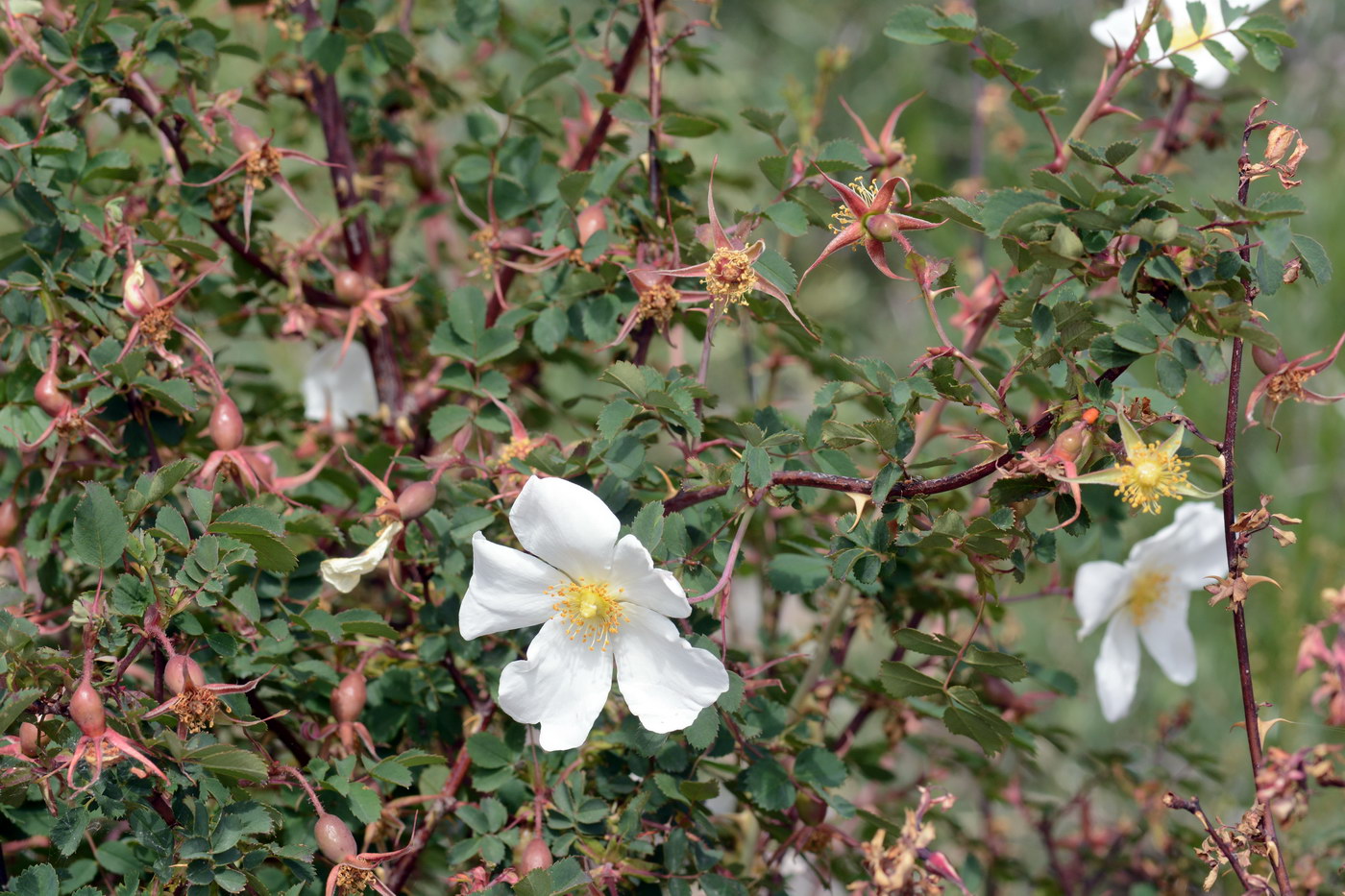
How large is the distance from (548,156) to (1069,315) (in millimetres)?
543

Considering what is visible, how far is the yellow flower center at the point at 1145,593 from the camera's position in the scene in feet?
3.39

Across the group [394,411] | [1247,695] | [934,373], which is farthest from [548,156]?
[1247,695]

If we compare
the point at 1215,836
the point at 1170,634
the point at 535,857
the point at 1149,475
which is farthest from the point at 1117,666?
the point at 535,857

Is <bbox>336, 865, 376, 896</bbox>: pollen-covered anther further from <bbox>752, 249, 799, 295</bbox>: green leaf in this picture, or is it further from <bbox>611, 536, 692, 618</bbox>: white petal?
<bbox>752, 249, 799, 295</bbox>: green leaf

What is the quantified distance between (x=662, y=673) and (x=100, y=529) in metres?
0.35

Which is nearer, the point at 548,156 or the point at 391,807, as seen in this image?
the point at 391,807

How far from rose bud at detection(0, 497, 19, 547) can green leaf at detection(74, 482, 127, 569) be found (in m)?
0.19

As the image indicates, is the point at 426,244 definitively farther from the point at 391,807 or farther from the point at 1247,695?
the point at 1247,695

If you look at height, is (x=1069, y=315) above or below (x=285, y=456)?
above

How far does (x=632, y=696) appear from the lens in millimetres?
702

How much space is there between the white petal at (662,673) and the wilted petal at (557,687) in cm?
2

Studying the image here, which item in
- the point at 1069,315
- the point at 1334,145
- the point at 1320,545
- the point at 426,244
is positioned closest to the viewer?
the point at 1069,315

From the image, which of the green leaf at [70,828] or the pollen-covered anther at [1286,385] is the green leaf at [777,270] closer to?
the pollen-covered anther at [1286,385]

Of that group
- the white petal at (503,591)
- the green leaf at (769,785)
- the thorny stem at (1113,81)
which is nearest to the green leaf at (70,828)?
the white petal at (503,591)
